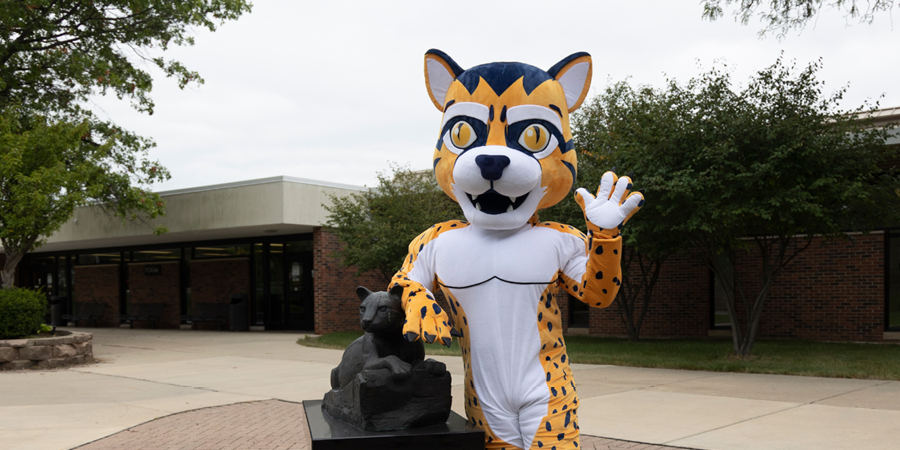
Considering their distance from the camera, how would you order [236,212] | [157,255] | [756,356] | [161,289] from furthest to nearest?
[157,255] < [161,289] < [236,212] < [756,356]

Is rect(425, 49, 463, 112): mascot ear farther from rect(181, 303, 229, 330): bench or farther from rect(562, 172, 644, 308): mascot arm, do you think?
rect(181, 303, 229, 330): bench

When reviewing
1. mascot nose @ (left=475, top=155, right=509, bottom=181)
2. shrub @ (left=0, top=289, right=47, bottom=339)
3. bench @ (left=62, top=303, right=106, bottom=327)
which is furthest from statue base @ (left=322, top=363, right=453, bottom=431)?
bench @ (left=62, top=303, right=106, bottom=327)

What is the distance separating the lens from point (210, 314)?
842 inches

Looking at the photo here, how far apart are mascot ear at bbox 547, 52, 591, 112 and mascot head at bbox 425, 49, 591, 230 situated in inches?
2.4

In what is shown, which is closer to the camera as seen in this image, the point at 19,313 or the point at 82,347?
the point at 19,313

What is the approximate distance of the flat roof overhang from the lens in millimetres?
17125

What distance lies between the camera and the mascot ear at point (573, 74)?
3539 millimetres

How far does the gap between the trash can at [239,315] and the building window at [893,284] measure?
51.9 feet

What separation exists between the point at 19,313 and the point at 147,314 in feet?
36.4

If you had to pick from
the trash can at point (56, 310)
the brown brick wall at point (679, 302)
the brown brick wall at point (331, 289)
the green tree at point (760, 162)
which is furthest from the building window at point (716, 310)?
the trash can at point (56, 310)

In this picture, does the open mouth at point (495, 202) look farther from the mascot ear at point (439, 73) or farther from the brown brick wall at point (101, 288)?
the brown brick wall at point (101, 288)

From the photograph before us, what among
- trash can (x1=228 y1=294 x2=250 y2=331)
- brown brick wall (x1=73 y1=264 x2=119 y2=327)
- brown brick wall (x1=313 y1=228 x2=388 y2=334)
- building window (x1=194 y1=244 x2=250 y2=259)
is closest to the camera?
brown brick wall (x1=313 y1=228 x2=388 y2=334)

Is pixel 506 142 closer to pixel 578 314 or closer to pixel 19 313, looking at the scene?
pixel 19 313

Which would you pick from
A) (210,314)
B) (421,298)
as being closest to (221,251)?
(210,314)
